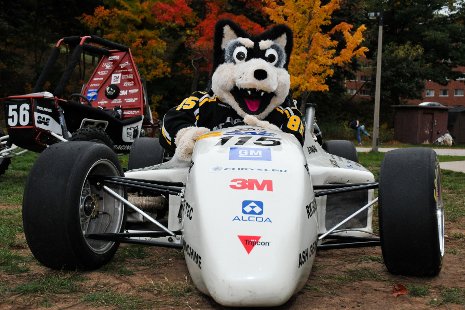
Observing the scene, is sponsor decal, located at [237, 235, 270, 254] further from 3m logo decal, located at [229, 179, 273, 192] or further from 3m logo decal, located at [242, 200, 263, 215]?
3m logo decal, located at [229, 179, 273, 192]

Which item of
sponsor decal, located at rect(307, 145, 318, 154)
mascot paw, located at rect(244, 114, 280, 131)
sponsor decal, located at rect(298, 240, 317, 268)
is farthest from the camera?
sponsor decal, located at rect(307, 145, 318, 154)

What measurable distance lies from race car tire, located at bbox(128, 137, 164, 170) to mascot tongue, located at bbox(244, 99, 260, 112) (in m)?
1.56

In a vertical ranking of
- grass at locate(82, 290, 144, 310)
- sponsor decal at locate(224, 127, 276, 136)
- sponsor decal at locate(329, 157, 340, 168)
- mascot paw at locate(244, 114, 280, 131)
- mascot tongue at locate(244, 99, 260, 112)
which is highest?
mascot tongue at locate(244, 99, 260, 112)

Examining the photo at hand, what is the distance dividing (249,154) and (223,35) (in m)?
1.92

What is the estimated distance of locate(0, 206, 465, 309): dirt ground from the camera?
2799 millimetres

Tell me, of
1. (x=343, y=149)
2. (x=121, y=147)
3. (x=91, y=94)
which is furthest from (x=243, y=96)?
(x=91, y=94)

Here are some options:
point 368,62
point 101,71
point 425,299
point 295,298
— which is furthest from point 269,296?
point 368,62

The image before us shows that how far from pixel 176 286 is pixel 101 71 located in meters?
6.95

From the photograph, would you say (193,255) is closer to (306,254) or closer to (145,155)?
(306,254)

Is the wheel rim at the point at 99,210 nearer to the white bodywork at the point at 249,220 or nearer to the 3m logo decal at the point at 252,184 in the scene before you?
the white bodywork at the point at 249,220

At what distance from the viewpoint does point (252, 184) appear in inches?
111

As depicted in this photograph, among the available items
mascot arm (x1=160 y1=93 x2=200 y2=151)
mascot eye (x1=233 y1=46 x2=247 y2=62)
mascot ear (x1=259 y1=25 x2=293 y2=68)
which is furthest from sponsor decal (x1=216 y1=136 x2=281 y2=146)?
mascot ear (x1=259 y1=25 x2=293 y2=68)

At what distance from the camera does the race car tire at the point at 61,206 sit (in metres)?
3.08

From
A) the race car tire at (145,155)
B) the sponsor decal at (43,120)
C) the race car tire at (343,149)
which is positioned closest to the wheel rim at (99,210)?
the race car tire at (145,155)
